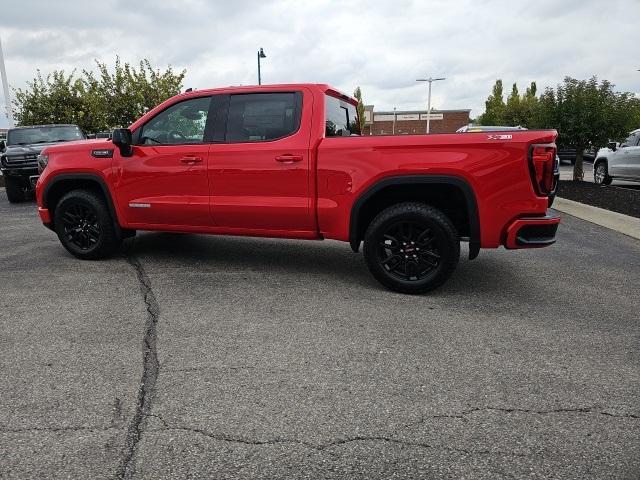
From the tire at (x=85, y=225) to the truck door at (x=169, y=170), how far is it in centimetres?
36

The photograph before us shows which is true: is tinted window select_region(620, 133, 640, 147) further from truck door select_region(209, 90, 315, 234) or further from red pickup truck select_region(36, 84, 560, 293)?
truck door select_region(209, 90, 315, 234)

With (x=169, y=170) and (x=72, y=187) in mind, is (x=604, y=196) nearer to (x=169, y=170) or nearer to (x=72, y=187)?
(x=169, y=170)

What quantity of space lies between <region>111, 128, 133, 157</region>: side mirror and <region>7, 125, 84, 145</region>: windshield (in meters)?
8.11

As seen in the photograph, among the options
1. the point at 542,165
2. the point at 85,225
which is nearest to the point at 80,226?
the point at 85,225

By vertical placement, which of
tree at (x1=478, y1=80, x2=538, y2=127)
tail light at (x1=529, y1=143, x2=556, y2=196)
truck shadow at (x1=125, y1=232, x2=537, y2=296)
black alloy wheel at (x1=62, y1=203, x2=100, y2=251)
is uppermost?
tree at (x1=478, y1=80, x2=538, y2=127)

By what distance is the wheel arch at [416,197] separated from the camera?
13.9ft

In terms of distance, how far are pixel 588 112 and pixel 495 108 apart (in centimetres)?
3936

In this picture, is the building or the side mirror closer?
the side mirror

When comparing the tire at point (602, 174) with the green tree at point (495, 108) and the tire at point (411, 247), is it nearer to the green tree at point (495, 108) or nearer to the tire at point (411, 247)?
the tire at point (411, 247)

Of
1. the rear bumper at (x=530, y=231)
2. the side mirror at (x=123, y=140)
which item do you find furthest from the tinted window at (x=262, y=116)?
the rear bumper at (x=530, y=231)

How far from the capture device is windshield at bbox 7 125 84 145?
40.3 ft

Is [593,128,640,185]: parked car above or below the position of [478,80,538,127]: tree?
below

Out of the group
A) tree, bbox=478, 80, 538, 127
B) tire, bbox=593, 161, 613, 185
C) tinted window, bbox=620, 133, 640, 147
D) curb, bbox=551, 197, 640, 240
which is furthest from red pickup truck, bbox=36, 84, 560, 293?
tree, bbox=478, 80, 538, 127

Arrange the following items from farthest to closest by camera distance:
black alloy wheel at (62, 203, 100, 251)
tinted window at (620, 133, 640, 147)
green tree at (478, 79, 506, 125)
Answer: green tree at (478, 79, 506, 125)
tinted window at (620, 133, 640, 147)
black alloy wheel at (62, 203, 100, 251)
